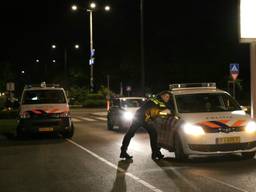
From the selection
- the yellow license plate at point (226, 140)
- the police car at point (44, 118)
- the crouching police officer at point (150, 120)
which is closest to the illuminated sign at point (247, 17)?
the crouching police officer at point (150, 120)

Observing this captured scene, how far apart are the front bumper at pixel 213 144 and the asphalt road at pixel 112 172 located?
0.94 feet

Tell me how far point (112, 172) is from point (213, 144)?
2297 millimetres

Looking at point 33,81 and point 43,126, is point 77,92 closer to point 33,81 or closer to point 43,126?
point 43,126

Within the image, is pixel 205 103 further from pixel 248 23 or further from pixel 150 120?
pixel 248 23

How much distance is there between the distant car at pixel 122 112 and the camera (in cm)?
2252

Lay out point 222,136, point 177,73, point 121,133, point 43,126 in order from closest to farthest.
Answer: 1. point 222,136
2. point 43,126
3. point 121,133
4. point 177,73

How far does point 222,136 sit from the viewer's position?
1184 centimetres

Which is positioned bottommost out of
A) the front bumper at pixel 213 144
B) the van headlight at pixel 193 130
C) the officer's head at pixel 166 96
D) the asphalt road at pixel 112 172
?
the asphalt road at pixel 112 172

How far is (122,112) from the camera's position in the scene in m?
22.6

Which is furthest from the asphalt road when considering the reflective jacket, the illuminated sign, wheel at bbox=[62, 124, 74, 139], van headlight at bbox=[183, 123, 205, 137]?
the illuminated sign

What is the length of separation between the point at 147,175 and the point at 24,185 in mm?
2345

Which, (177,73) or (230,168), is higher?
(177,73)

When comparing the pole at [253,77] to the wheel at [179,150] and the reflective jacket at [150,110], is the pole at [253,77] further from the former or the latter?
the wheel at [179,150]

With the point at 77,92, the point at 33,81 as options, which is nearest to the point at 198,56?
the point at 77,92
